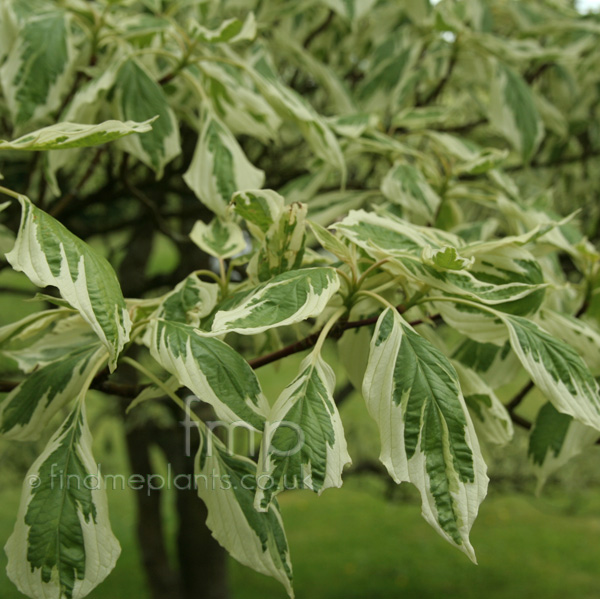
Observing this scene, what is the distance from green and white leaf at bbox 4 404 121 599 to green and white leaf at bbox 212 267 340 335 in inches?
9.1

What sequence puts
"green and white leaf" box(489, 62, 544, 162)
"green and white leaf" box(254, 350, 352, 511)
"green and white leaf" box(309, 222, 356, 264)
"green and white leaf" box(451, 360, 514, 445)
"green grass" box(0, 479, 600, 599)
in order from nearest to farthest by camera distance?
1. "green and white leaf" box(254, 350, 352, 511)
2. "green and white leaf" box(309, 222, 356, 264)
3. "green and white leaf" box(451, 360, 514, 445)
4. "green and white leaf" box(489, 62, 544, 162)
5. "green grass" box(0, 479, 600, 599)

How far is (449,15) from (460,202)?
1.30ft

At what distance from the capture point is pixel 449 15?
135cm

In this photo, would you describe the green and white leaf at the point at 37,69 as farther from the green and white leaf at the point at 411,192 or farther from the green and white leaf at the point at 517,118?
the green and white leaf at the point at 517,118

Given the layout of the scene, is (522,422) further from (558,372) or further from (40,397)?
(40,397)

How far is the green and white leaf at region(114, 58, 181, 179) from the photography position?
100 centimetres

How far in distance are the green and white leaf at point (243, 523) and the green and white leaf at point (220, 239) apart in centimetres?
28

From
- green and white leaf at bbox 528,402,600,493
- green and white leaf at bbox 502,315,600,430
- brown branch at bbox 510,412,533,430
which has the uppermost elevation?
green and white leaf at bbox 502,315,600,430

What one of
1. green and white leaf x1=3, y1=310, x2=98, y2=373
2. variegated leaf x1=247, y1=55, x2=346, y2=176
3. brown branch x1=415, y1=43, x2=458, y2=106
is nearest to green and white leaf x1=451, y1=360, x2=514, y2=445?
variegated leaf x1=247, y1=55, x2=346, y2=176

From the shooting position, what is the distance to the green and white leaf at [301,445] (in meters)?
0.60

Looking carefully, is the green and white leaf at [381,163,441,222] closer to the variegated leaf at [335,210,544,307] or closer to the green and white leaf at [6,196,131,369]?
the variegated leaf at [335,210,544,307]

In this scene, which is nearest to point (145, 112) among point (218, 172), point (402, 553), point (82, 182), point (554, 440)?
point (218, 172)

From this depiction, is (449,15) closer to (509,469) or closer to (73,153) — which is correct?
(73,153)

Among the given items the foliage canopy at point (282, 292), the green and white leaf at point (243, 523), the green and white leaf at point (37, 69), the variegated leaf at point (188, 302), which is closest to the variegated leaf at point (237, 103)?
the foliage canopy at point (282, 292)
